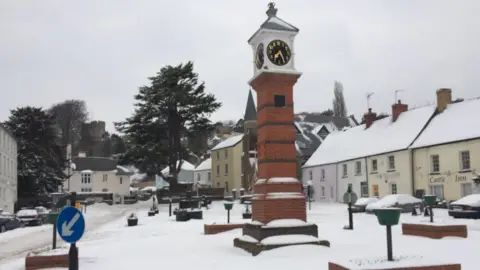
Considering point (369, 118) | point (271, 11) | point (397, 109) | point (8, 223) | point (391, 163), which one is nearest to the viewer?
point (271, 11)

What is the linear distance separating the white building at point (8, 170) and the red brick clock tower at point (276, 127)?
39547 millimetres

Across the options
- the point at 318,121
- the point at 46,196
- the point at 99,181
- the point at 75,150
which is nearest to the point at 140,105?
the point at 46,196

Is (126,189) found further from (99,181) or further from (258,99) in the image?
(258,99)

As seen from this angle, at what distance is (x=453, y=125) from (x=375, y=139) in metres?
9.92

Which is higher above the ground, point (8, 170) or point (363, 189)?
point (8, 170)

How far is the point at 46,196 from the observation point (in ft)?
196

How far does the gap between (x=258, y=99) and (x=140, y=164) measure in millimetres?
40041

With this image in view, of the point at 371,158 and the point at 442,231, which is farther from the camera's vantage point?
the point at 371,158

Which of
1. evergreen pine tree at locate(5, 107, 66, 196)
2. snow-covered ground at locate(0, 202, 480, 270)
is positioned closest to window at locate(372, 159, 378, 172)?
snow-covered ground at locate(0, 202, 480, 270)

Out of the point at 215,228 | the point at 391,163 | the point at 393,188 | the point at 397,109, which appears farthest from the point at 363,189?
the point at 215,228

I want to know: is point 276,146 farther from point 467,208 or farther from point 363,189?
point 363,189

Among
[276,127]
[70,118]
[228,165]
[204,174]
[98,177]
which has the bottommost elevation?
[98,177]

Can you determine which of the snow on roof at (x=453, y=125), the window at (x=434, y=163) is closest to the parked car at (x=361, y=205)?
the window at (x=434, y=163)

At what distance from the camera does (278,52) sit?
15906 mm
